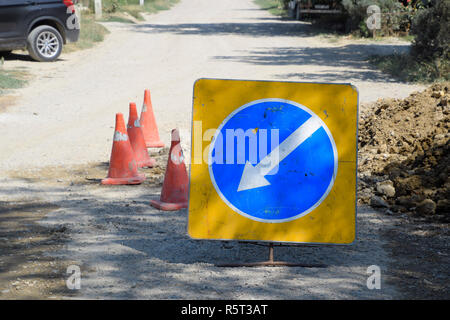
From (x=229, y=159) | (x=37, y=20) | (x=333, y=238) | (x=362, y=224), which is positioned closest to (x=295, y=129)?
(x=229, y=159)

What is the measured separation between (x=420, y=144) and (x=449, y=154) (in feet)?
1.69

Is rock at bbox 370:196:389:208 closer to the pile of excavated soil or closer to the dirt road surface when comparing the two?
the pile of excavated soil

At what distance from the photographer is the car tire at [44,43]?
54.7 ft

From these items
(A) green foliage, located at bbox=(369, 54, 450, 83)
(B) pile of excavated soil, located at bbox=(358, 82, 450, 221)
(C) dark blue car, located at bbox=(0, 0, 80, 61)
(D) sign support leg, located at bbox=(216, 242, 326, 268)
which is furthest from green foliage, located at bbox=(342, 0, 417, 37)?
(D) sign support leg, located at bbox=(216, 242, 326, 268)

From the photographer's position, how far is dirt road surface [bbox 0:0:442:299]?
4234 mm

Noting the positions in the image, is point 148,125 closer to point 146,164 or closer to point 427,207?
point 146,164

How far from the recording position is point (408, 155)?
7.40 metres

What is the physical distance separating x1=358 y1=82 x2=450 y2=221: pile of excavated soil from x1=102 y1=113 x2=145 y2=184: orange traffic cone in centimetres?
230

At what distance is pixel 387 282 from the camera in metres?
4.34

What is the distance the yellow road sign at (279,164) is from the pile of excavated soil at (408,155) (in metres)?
1.76

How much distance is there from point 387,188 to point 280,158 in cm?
223

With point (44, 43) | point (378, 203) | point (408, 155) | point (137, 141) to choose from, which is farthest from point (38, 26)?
point (378, 203)
